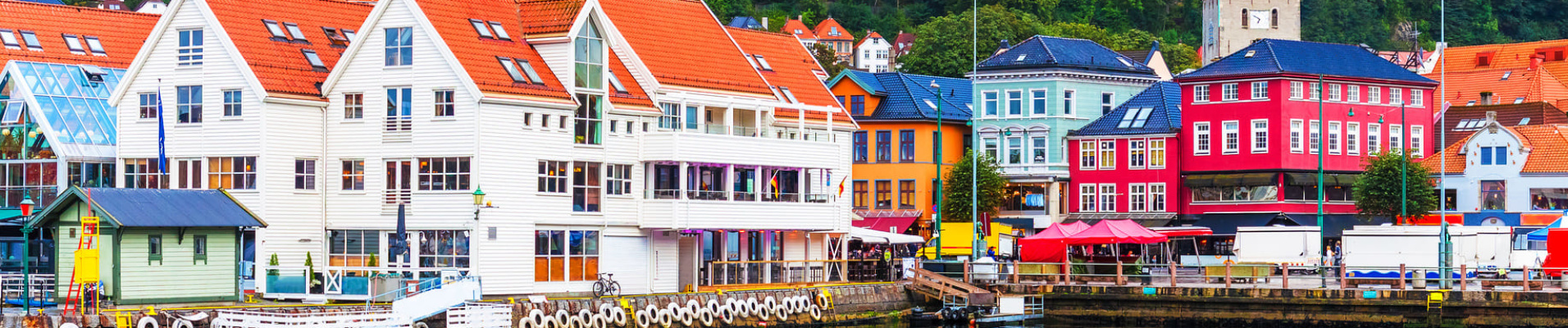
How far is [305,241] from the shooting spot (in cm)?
5612

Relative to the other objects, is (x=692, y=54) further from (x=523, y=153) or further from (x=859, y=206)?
(x=859, y=206)

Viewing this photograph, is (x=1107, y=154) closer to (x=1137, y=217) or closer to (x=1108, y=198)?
(x=1108, y=198)

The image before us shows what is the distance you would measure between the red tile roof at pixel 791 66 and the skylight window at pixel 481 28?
14785 millimetres

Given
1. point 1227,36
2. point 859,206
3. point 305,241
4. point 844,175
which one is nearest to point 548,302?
point 305,241

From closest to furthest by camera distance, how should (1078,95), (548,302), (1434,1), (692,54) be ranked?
(548,302) < (692,54) < (1078,95) < (1434,1)

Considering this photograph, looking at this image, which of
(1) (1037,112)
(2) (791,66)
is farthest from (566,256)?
(1) (1037,112)

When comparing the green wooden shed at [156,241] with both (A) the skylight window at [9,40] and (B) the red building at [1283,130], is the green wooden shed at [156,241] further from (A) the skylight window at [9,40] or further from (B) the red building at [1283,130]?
(B) the red building at [1283,130]

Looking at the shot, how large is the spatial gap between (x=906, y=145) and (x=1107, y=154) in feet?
28.6

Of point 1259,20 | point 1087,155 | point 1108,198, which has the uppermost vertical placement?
point 1259,20

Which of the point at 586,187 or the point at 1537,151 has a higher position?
the point at 1537,151

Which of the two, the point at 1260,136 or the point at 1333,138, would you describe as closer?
the point at 1260,136

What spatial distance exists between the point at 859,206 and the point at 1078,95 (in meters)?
10.8

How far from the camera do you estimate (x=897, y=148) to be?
307ft

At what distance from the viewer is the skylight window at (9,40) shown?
213ft
